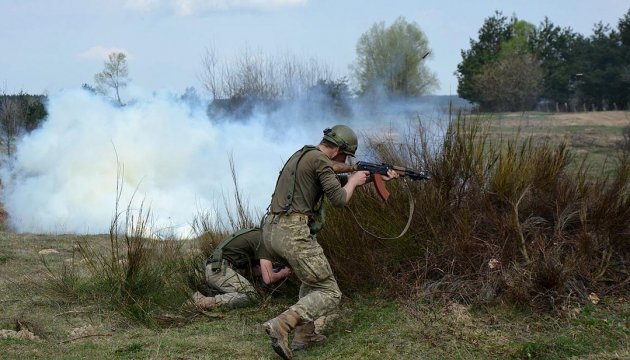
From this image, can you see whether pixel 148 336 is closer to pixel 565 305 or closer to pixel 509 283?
pixel 509 283

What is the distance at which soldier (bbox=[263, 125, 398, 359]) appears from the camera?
6.35m

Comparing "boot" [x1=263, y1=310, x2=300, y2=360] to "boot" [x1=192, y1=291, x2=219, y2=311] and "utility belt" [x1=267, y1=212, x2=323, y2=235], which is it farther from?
"boot" [x1=192, y1=291, x2=219, y2=311]

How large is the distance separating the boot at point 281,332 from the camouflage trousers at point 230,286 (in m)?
1.69

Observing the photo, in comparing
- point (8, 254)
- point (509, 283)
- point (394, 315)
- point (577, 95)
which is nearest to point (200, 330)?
point (394, 315)

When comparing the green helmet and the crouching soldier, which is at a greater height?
the green helmet

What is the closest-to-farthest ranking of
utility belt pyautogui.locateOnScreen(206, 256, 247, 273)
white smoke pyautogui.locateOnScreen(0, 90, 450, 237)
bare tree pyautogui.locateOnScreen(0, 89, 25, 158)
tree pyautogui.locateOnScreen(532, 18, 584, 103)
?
1. utility belt pyautogui.locateOnScreen(206, 256, 247, 273)
2. white smoke pyautogui.locateOnScreen(0, 90, 450, 237)
3. bare tree pyautogui.locateOnScreen(0, 89, 25, 158)
4. tree pyautogui.locateOnScreen(532, 18, 584, 103)

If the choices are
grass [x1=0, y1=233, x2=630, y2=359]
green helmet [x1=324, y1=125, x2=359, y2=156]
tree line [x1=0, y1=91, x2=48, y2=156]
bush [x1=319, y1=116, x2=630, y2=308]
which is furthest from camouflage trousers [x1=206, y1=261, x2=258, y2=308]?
tree line [x1=0, y1=91, x2=48, y2=156]

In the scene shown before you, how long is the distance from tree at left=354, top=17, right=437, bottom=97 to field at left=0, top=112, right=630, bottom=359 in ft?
55.2

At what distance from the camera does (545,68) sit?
45.9 meters

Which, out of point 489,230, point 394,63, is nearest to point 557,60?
point 394,63

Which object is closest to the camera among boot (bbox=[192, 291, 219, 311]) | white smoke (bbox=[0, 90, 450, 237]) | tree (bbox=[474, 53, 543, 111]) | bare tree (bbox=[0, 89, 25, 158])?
boot (bbox=[192, 291, 219, 311])

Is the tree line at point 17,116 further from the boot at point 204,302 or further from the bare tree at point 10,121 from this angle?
the boot at point 204,302

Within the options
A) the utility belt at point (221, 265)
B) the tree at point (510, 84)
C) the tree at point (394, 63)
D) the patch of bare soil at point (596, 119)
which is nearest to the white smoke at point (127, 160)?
the tree at point (394, 63)

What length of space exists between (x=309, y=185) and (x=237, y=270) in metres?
A: 2.05
